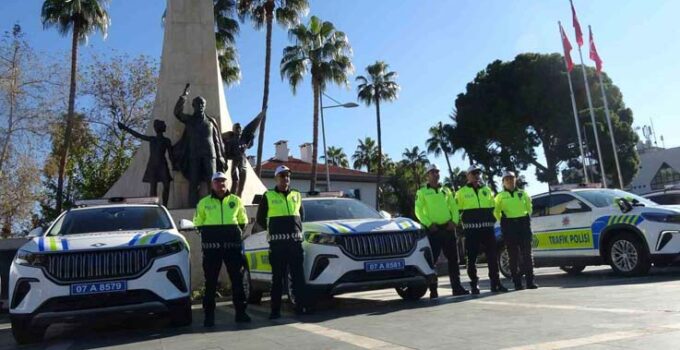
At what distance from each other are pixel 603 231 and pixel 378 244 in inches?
184

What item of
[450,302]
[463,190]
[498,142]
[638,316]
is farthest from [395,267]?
[498,142]

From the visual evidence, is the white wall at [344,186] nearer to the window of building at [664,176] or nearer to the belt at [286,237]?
the window of building at [664,176]

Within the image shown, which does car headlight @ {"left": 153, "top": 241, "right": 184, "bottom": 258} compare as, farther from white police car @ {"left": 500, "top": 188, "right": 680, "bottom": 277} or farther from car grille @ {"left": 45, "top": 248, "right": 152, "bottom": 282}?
white police car @ {"left": 500, "top": 188, "right": 680, "bottom": 277}

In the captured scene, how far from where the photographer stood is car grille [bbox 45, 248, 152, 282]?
6.51 metres

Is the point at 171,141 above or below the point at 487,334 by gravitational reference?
above

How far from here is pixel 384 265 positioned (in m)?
7.63

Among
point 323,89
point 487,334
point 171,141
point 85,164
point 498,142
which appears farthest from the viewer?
point 498,142

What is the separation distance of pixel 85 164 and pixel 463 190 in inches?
990

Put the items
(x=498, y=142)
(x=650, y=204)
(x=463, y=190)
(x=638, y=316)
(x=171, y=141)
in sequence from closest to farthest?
(x=638, y=316), (x=463, y=190), (x=650, y=204), (x=171, y=141), (x=498, y=142)

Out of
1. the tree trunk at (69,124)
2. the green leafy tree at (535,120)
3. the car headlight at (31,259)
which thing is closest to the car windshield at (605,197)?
the car headlight at (31,259)

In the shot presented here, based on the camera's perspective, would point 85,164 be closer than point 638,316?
No

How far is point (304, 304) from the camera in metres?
7.71

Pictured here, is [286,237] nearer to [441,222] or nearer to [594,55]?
[441,222]

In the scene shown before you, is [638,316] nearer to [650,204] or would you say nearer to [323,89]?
[650,204]
